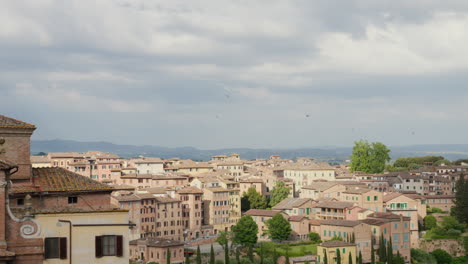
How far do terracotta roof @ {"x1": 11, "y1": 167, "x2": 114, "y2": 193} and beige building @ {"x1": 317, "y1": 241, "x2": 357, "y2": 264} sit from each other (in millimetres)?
50396

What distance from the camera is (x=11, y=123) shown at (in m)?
23.1

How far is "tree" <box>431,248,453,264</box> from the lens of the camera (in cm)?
7994

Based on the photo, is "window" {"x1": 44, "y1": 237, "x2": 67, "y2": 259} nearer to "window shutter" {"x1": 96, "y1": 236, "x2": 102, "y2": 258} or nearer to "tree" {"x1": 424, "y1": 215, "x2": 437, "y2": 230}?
"window shutter" {"x1": 96, "y1": 236, "x2": 102, "y2": 258}

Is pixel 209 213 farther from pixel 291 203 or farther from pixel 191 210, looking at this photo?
pixel 291 203

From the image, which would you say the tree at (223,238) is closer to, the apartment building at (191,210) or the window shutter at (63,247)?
the apartment building at (191,210)

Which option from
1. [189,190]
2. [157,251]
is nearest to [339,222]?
[157,251]

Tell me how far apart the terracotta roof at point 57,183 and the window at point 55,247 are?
3.96m

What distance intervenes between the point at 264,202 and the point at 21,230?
93.7 metres

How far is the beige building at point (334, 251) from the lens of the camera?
2773 inches

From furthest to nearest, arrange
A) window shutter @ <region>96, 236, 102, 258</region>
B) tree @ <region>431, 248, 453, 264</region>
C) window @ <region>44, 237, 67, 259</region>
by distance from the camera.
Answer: tree @ <region>431, 248, 453, 264</region> < window shutter @ <region>96, 236, 102, 258</region> < window @ <region>44, 237, 67, 259</region>

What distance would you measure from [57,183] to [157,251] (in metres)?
52.1

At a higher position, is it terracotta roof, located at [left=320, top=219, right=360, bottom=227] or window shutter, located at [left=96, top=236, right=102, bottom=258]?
window shutter, located at [left=96, top=236, right=102, bottom=258]

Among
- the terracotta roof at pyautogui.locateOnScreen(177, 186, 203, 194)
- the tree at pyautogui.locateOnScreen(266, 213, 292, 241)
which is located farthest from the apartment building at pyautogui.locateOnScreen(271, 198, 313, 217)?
the terracotta roof at pyautogui.locateOnScreen(177, 186, 203, 194)

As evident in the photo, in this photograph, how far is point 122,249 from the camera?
19.1 m
